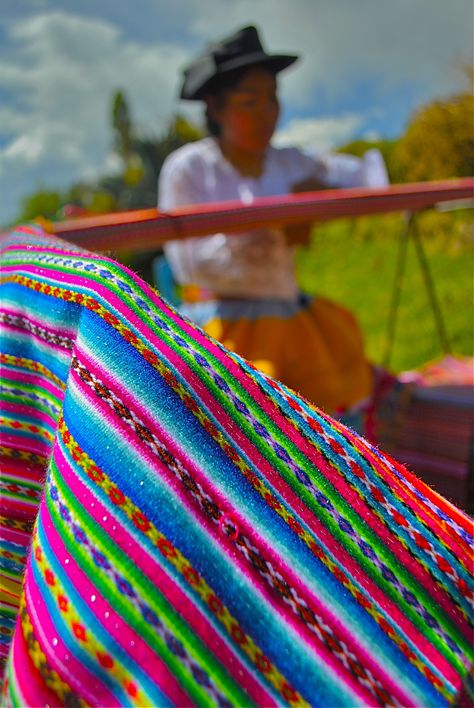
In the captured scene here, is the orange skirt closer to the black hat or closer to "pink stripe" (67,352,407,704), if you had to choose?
the black hat

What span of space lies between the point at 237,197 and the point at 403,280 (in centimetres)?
377

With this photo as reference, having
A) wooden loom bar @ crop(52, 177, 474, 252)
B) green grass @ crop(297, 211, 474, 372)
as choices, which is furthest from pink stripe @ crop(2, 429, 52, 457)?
green grass @ crop(297, 211, 474, 372)

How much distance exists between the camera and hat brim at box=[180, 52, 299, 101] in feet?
5.11

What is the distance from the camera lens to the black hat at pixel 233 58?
5.16ft

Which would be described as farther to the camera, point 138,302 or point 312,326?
point 312,326

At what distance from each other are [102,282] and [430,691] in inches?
17.1

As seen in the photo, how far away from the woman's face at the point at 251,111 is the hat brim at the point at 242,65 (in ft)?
0.09

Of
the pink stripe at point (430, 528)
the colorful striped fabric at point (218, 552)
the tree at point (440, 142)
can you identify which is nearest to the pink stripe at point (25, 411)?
the colorful striped fabric at point (218, 552)

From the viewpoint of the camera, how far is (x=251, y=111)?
162 centimetres

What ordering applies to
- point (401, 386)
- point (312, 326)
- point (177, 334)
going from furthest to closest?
point (401, 386) → point (312, 326) → point (177, 334)

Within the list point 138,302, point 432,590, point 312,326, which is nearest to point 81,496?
point 138,302

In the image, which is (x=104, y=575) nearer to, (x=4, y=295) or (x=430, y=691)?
(x=430, y=691)

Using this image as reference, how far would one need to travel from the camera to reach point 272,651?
1.43 feet

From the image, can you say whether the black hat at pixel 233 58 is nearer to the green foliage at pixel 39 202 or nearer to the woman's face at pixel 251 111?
the woman's face at pixel 251 111
